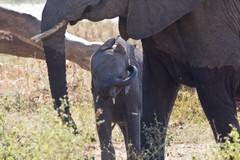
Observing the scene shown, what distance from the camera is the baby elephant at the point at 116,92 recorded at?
7492 mm

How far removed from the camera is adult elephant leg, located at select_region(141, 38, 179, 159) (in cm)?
683

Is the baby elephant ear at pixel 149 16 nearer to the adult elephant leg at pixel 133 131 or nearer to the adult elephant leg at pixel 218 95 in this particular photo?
the adult elephant leg at pixel 218 95

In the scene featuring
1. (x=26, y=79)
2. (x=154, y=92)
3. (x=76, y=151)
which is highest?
(x=26, y=79)

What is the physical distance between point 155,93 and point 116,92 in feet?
1.99

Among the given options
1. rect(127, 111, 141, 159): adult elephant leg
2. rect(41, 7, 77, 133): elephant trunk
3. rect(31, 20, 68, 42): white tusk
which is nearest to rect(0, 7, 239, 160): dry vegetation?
rect(41, 7, 77, 133): elephant trunk

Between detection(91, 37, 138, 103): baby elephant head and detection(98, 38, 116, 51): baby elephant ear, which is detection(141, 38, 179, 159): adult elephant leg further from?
detection(98, 38, 116, 51): baby elephant ear

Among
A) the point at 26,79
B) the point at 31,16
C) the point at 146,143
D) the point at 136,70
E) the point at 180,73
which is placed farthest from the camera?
the point at 26,79

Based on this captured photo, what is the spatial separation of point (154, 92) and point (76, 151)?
1.63 m

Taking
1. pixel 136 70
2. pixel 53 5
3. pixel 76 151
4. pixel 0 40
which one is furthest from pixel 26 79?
pixel 76 151

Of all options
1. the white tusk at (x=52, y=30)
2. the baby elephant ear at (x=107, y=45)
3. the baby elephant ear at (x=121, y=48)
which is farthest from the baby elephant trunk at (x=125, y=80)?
the white tusk at (x=52, y=30)

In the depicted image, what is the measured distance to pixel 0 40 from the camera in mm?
10656

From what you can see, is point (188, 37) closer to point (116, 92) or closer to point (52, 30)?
point (52, 30)

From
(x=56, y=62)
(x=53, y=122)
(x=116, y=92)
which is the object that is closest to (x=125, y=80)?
(x=116, y=92)

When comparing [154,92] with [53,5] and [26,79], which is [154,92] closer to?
[53,5]
